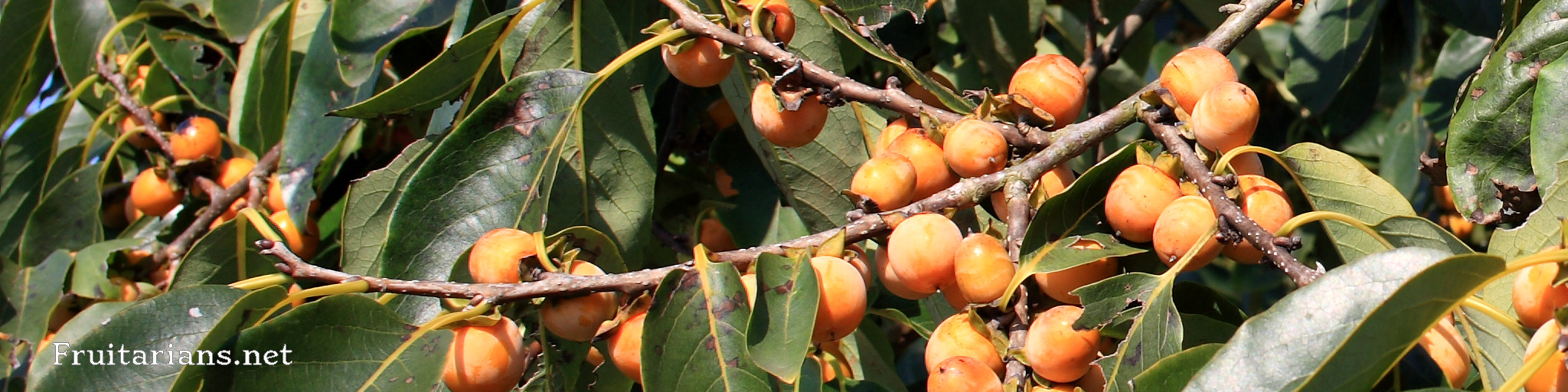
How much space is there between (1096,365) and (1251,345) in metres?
0.22

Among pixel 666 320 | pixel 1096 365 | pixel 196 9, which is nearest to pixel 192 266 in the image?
pixel 196 9

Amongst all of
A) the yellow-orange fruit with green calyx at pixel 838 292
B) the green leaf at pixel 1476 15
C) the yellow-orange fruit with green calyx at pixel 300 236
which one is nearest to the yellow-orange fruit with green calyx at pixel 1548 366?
the yellow-orange fruit with green calyx at pixel 838 292

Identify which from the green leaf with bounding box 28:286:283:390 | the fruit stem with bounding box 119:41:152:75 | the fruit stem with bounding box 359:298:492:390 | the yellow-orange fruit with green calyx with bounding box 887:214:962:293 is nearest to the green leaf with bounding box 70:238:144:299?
the fruit stem with bounding box 119:41:152:75

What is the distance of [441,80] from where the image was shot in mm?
1230

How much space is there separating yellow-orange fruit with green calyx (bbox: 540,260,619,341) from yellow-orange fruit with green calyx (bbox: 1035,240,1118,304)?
1.24 feet

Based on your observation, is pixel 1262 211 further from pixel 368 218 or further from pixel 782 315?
pixel 368 218

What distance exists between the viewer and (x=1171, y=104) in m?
1.02

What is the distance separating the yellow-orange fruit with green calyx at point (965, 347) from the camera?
2.97 feet

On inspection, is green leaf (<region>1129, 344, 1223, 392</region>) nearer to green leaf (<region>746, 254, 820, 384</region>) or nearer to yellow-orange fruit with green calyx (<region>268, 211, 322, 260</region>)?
green leaf (<region>746, 254, 820, 384</region>)

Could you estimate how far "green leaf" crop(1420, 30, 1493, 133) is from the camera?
2.10 m

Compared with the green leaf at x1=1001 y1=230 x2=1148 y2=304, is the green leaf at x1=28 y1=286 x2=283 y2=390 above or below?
below

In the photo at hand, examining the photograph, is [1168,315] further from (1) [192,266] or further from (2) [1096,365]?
(1) [192,266]

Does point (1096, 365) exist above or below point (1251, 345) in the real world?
below

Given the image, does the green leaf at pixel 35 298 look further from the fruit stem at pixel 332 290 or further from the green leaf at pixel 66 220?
the fruit stem at pixel 332 290
